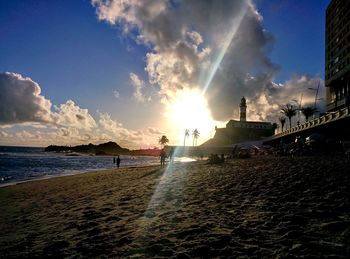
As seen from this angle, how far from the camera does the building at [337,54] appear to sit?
67.1 meters

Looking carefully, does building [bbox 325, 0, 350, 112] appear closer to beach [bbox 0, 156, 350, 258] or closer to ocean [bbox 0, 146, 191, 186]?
ocean [bbox 0, 146, 191, 186]

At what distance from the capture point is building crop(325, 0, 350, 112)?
67125 mm

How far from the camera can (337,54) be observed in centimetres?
7212

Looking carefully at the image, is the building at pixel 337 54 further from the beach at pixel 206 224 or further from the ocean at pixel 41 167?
the beach at pixel 206 224

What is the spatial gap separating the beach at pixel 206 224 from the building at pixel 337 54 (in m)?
62.7

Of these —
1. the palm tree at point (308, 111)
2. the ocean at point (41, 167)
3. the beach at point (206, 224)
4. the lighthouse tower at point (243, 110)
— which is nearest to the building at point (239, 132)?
the lighthouse tower at point (243, 110)

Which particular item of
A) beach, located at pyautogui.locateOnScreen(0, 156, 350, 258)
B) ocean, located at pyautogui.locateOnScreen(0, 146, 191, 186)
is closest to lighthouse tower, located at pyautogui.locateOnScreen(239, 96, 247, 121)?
ocean, located at pyautogui.locateOnScreen(0, 146, 191, 186)

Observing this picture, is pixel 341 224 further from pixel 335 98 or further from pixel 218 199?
pixel 335 98

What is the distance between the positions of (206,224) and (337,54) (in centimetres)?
7834

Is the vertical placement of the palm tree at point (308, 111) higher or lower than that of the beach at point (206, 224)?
higher

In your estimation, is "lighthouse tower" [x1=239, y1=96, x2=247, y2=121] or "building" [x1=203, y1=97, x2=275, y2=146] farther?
"lighthouse tower" [x1=239, y1=96, x2=247, y2=121]

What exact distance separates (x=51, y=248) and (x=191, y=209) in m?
4.10

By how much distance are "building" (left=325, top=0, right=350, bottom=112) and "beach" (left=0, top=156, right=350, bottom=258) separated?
62719 millimetres

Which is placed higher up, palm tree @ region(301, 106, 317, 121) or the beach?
palm tree @ region(301, 106, 317, 121)
